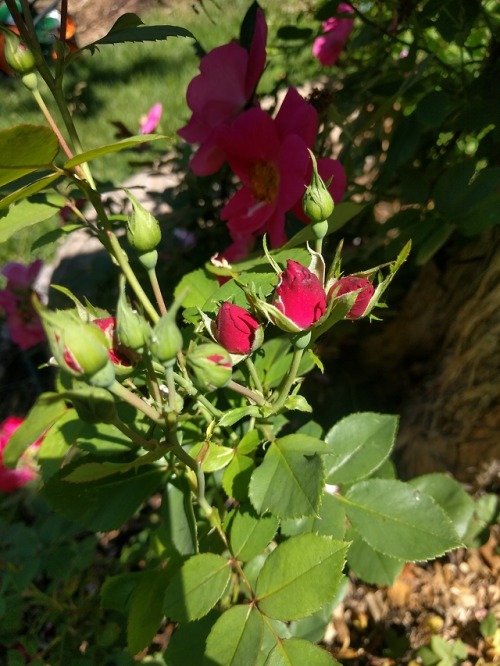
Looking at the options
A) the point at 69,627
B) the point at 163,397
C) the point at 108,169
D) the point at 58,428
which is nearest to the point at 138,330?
the point at 163,397

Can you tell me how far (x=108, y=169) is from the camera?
8.46 feet

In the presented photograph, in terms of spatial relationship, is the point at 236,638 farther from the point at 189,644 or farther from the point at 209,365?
the point at 209,365

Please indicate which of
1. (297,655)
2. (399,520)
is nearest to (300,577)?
(297,655)

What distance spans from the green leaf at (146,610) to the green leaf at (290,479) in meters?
0.18

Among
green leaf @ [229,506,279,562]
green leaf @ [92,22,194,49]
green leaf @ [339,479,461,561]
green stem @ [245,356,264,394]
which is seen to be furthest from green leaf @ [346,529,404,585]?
green leaf @ [92,22,194,49]

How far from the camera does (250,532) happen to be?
2.09 feet

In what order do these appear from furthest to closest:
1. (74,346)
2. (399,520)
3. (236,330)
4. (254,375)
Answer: (399,520) → (254,375) → (236,330) → (74,346)

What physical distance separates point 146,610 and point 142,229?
441 millimetres

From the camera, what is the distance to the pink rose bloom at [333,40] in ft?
3.99

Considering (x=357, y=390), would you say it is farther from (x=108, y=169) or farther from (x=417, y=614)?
(x=108, y=169)

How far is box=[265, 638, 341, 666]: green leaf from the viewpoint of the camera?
0.55 meters

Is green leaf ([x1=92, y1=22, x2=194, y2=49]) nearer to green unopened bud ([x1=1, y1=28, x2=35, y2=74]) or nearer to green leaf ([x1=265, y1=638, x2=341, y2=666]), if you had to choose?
green unopened bud ([x1=1, y1=28, x2=35, y2=74])

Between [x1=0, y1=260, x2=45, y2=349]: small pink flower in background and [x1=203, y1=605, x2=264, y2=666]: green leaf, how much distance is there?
0.93 metres

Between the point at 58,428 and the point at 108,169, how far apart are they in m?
2.09
